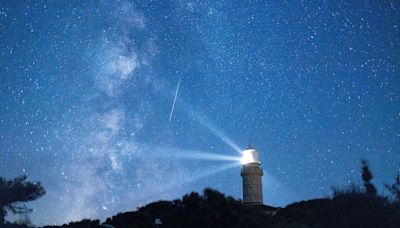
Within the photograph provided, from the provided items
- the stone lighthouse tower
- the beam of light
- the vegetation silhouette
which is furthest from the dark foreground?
the beam of light

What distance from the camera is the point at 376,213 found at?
73.7ft

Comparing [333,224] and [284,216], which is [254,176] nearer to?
[284,216]

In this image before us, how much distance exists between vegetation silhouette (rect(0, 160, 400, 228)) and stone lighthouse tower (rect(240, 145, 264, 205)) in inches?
669

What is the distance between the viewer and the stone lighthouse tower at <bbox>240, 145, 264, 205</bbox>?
47375mm

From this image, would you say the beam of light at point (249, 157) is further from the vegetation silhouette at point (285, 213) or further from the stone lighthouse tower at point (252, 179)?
the vegetation silhouette at point (285, 213)

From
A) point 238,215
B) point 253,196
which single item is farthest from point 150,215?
point 253,196

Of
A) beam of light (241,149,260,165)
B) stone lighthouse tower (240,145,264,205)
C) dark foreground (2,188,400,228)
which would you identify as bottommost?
dark foreground (2,188,400,228)

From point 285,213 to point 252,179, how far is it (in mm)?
19402

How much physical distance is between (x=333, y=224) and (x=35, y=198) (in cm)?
3413

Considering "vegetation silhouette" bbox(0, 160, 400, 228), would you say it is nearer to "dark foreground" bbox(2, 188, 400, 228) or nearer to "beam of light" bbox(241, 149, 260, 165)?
"dark foreground" bbox(2, 188, 400, 228)

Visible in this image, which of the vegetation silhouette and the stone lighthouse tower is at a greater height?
the stone lighthouse tower

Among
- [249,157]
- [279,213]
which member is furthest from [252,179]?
[279,213]

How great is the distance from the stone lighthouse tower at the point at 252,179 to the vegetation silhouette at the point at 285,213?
17.0 m

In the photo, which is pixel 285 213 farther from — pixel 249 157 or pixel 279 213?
pixel 249 157
